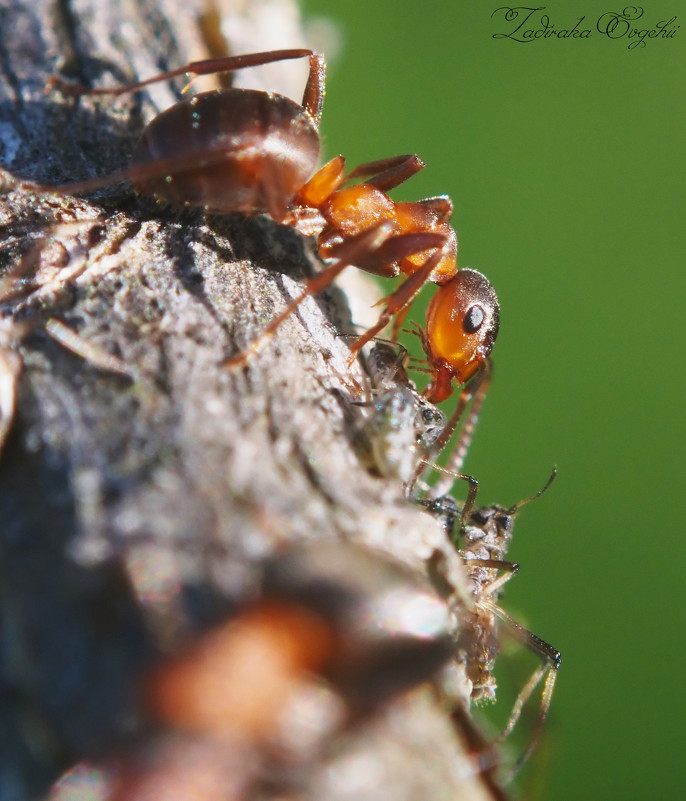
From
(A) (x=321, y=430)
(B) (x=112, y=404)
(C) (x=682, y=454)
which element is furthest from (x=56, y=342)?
(C) (x=682, y=454)

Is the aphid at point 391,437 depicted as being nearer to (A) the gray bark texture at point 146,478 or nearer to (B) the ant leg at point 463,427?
(A) the gray bark texture at point 146,478

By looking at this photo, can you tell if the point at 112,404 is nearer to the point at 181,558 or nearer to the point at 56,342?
the point at 56,342

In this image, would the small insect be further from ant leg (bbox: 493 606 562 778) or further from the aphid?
the aphid

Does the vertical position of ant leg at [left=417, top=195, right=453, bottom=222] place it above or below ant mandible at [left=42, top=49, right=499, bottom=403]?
above

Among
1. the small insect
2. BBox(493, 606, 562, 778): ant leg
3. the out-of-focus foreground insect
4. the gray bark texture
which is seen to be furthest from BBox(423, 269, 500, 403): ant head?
the out-of-focus foreground insect

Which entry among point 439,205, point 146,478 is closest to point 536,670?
point 146,478
